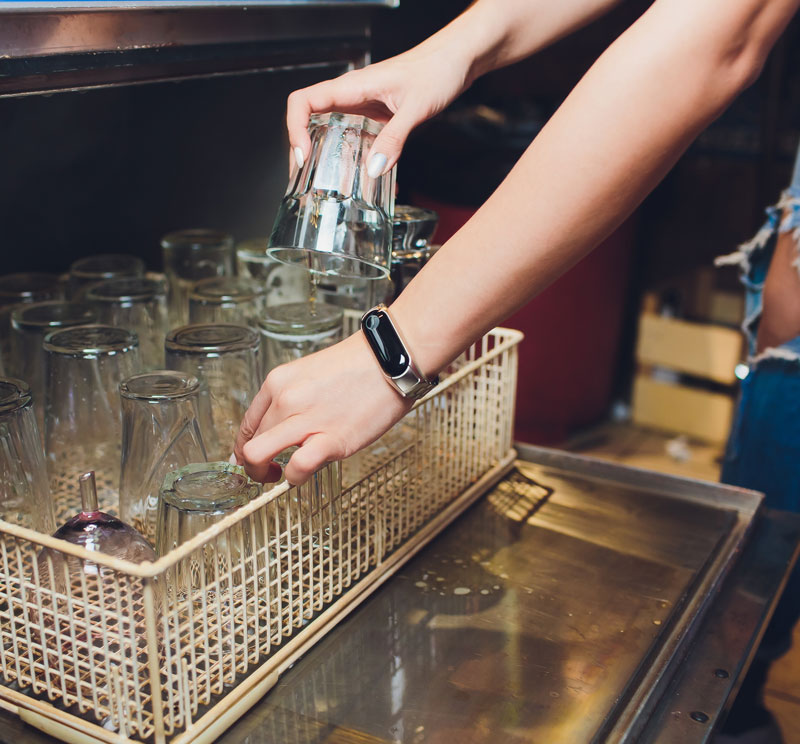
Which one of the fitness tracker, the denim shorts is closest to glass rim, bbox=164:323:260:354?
the fitness tracker

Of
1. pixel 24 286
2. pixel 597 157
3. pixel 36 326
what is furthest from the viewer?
pixel 24 286

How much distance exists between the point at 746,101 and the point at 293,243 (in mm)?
2270

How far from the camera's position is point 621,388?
9.60 ft

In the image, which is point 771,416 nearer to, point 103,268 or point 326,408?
point 326,408

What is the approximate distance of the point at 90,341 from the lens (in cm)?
88

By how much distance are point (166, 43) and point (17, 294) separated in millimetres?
386

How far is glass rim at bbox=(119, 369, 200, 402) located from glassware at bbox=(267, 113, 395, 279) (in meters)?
0.14

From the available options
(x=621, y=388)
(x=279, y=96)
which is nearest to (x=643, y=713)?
(x=279, y=96)

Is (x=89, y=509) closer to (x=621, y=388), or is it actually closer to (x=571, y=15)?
(x=571, y=15)

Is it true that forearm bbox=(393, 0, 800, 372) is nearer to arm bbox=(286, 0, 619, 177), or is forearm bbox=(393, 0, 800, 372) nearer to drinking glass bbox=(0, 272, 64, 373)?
arm bbox=(286, 0, 619, 177)

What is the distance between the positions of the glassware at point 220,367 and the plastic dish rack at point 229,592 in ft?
0.43

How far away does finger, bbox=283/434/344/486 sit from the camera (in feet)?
2.11

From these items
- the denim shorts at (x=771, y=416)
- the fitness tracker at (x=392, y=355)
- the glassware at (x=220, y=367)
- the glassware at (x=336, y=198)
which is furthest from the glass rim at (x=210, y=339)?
Result: the denim shorts at (x=771, y=416)

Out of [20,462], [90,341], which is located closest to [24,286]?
[90,341]
